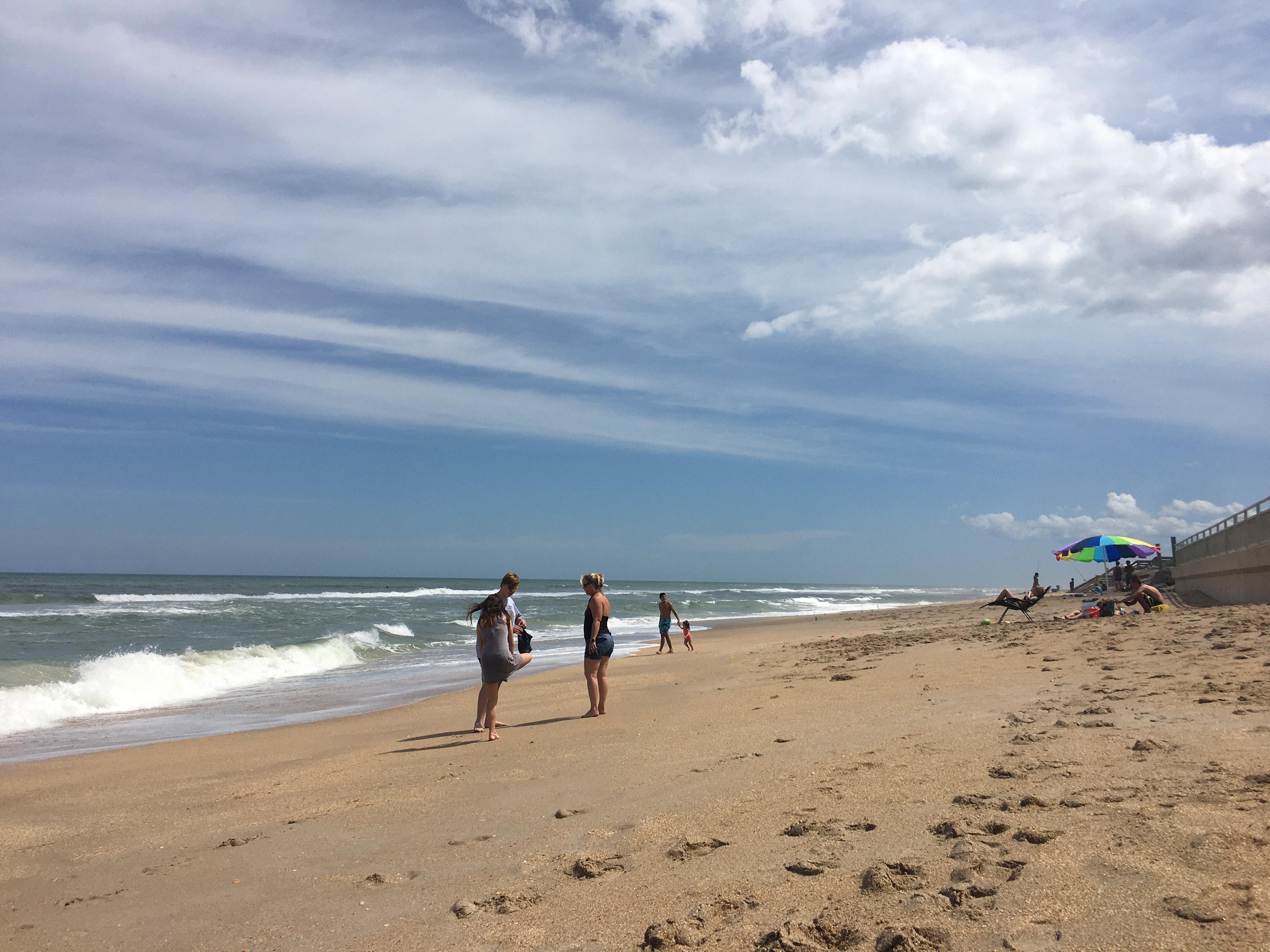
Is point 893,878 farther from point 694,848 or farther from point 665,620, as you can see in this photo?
point 665,620

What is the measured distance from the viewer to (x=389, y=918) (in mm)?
3633

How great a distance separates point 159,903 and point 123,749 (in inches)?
229

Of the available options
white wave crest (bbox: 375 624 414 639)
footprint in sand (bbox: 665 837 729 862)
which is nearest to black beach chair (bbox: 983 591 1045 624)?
footprint in sand (bbox: 665 837 729 862)

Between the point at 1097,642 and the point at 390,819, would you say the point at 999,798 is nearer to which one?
the point at 390,819

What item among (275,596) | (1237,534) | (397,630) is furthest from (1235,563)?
(275,596)

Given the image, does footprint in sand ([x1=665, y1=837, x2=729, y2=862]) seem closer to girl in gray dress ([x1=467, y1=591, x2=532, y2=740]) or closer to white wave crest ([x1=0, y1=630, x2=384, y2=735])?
girl in gray dress ([x1=467, y1=591, x2=532, y2=740])

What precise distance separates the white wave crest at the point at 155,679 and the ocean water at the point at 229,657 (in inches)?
1.4

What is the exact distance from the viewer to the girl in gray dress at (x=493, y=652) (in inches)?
314

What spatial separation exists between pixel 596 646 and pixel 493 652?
1253 millimetres

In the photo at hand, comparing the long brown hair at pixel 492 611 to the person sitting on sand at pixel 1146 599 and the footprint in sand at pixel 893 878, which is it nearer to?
the footprint in sand at pixel 893 878

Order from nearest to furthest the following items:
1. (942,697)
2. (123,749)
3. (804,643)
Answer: (942,697)
(123,749)
(804,643)

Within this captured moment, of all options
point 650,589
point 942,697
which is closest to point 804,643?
point 942,697

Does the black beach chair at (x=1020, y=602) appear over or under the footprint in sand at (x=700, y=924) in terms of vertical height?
over

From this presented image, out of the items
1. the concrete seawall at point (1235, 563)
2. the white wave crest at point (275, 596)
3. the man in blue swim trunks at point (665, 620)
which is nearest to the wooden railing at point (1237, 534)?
the concrete seawall at point (1235, 563)
